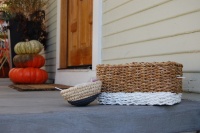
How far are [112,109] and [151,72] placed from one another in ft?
0.91

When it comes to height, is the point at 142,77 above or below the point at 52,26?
below

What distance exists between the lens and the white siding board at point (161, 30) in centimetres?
186

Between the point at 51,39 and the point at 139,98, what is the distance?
3815 millimetres

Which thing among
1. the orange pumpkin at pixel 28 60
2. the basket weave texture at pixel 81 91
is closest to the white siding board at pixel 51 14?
the orange pumpkin at pixel 28 60

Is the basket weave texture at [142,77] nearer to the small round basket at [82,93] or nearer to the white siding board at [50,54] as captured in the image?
the small round basket at [82,93]

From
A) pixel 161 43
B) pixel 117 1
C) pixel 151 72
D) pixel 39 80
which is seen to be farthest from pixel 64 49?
pixel 151 72

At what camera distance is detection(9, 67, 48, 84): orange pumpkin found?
4.46 m

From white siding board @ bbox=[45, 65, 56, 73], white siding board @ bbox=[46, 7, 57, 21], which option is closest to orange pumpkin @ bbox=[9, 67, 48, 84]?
white siding board @ bbox=[45, 65, 56, 73]

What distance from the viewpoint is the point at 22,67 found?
4715 mm

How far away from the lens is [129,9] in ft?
8.42

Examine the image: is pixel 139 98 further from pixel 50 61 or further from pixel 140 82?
pixel 50 61

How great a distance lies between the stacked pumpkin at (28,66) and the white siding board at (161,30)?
1.93 metres

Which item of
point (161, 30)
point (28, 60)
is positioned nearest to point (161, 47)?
point (161, 30)

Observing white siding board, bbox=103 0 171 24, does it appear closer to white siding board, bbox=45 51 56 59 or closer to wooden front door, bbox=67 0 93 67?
wooden front door, bbox=67 0 93 67
